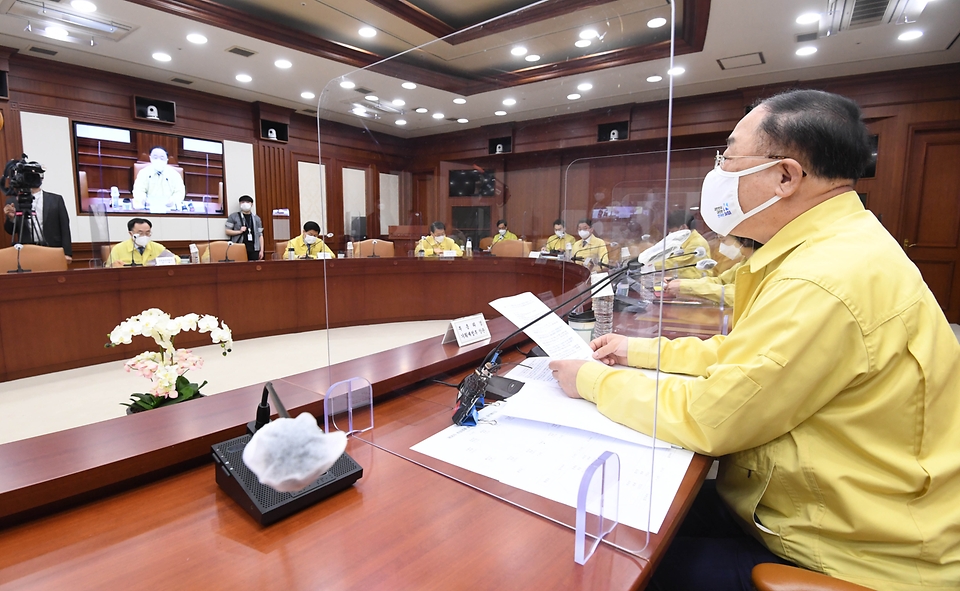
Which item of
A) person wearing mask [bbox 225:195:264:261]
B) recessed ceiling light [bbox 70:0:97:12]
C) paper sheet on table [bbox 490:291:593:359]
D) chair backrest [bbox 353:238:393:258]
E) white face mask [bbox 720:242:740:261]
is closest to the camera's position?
paper sheet on table [bbox 490:291:593:359]

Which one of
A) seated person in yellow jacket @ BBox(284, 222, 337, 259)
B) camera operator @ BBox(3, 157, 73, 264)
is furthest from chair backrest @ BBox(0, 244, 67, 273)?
seated person in yellow jacket @ BBox(284, 222, 337, 259)

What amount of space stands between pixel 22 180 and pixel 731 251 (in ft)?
19.0

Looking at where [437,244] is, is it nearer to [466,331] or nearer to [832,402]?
[466,331]

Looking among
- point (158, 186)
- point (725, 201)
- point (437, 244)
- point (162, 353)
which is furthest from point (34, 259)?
point (725, 201)

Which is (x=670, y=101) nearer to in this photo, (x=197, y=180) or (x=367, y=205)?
(x=367, y=205)

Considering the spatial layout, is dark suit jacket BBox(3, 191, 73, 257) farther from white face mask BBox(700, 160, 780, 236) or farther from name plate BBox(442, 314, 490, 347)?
white face mask BBox(700, 160, 780, 236)

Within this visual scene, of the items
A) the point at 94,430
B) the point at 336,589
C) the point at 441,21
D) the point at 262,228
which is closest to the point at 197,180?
the point at 262,228

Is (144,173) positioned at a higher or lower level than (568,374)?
higher

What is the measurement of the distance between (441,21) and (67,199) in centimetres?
510

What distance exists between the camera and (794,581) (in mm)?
608

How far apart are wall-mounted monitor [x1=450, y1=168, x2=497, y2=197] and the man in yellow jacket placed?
806 mm

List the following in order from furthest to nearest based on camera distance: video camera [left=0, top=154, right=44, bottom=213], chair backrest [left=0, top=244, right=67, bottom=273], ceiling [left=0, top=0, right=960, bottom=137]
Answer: video camera [left=0, top=154, right=44, bottom=213], chair backrest [left=0, top=244, right=67, bottom=273], ceiling [left=0, top=0, right=960, bottom=137]

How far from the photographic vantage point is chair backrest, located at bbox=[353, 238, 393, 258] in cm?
229

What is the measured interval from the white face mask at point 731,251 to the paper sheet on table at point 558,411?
1813 millimetres
